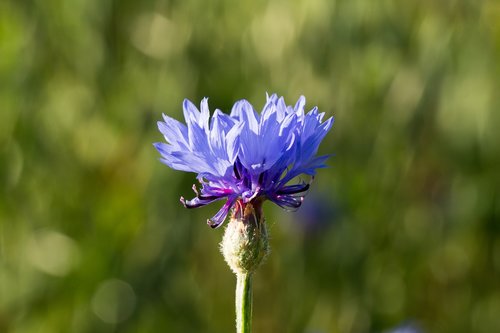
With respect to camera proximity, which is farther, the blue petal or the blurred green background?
the blurred green background

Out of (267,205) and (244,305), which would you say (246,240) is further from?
(267,205)

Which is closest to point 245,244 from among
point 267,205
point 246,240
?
point 246,240

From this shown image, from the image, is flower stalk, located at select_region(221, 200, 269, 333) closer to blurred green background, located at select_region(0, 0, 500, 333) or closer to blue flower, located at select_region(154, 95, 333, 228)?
blue flower, located at select_region(154, 95, 333, 228)

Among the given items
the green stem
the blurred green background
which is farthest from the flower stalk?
the blurred green background

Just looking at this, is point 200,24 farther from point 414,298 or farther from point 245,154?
point 245,154

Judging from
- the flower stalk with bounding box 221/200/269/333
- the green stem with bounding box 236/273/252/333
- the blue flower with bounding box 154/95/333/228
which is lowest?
the green stem with bounding box 236/273/252/333

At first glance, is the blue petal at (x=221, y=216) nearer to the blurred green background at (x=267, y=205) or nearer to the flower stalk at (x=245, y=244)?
the flower stalk at (x=245, y=244)
